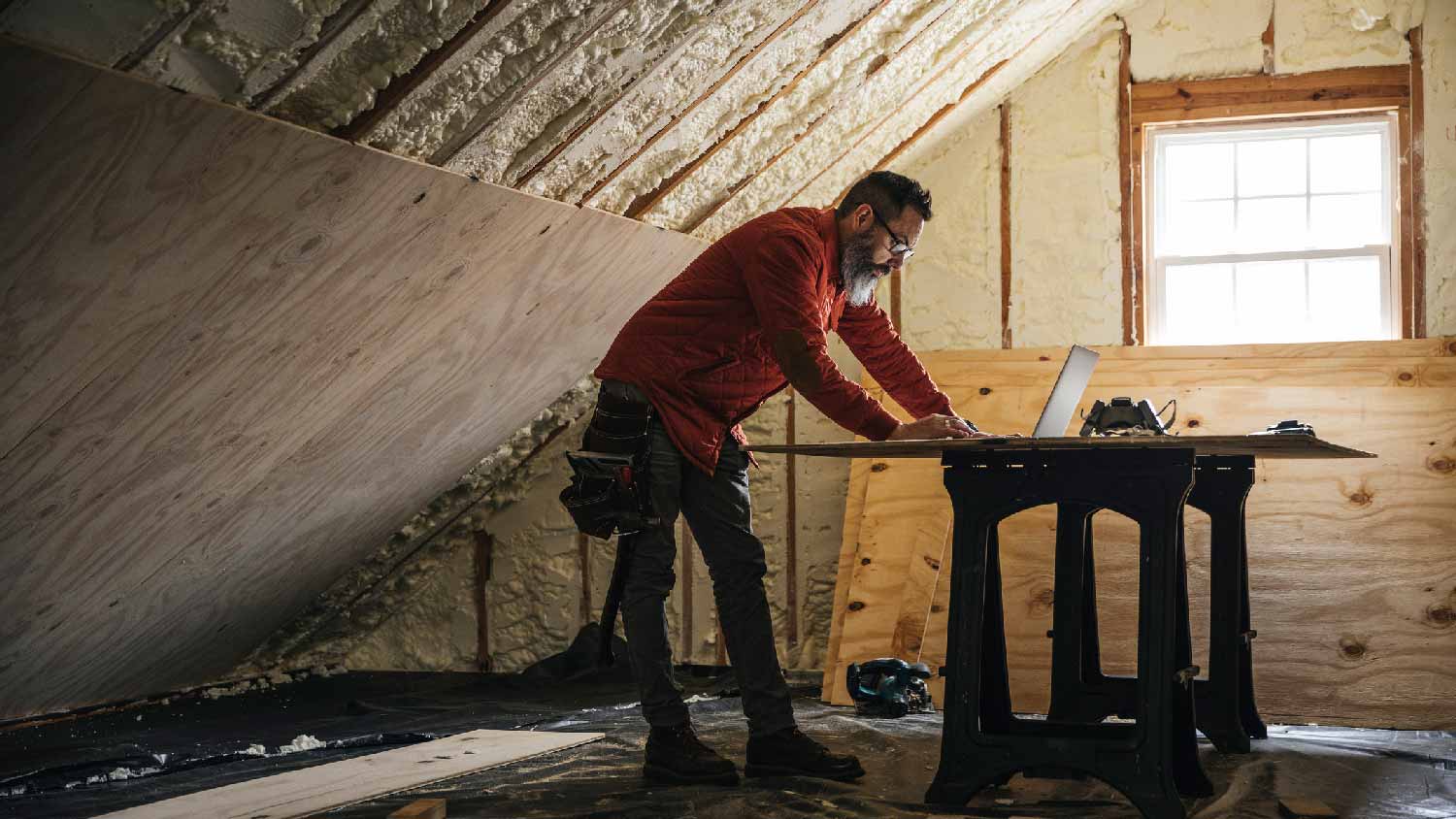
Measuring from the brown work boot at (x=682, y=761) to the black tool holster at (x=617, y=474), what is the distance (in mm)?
277

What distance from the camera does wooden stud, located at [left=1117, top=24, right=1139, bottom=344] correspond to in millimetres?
4578

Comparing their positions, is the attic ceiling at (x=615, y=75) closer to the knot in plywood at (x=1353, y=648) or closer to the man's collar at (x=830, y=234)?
the man's collar at (x=830, y=234)

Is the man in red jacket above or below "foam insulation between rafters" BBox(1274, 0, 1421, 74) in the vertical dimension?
below

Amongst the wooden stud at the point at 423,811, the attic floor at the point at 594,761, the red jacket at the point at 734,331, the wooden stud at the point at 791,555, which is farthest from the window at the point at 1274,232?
the wooden stud at the point at 423,811

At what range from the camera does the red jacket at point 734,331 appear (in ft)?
8.46

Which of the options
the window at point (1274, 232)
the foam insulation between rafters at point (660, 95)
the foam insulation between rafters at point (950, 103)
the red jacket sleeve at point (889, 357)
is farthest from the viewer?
the window at point (1274, 232)

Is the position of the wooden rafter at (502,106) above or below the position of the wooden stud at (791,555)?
above

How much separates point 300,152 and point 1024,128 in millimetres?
3133

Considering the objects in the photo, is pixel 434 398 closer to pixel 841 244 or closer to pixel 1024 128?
pixel 841 244

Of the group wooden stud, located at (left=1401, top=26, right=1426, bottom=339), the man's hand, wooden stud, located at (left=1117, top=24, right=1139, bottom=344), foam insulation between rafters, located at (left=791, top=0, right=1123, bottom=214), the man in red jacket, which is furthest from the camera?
wooden stud, located at (left=1117, top=24, right=1139, bottom=344)

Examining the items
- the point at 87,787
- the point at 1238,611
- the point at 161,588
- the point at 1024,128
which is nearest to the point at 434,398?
the point at 161,588

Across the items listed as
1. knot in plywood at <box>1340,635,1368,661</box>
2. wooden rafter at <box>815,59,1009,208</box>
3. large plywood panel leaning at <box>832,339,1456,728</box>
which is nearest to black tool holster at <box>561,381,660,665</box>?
large plywood panel leaning at <box>832,339,1456,728</box>

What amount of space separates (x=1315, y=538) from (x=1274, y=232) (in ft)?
4.36

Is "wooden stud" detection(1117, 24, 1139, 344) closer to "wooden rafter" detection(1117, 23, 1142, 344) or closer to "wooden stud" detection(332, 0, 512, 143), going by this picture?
"wooden rafter" detection(1117, 23, 1142, 344)
